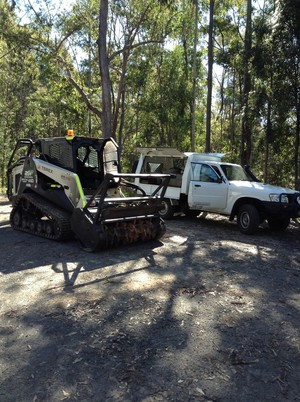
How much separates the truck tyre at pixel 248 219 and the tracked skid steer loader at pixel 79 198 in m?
2.54

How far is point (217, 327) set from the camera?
4250 mm

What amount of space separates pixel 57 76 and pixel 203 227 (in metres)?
13.1

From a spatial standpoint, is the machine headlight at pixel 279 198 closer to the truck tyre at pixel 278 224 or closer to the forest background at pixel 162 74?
the truck tyre at pixel 278 224

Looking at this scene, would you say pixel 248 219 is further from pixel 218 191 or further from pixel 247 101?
pixel 247 101

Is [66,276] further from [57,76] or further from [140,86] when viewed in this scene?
[140,86]

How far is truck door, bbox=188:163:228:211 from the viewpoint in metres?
10.7

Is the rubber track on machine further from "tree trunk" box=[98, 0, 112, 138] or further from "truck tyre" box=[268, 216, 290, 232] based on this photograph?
"tree trunk" box=[98, 0, 112, 138]

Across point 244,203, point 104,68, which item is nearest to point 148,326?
point 244,203

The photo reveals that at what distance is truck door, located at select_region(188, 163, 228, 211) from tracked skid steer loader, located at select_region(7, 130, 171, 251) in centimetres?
205

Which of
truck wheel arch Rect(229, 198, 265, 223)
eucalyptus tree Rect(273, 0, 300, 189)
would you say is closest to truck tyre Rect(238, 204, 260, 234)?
truck wheel arch Rect(229, 198, 265, 223)

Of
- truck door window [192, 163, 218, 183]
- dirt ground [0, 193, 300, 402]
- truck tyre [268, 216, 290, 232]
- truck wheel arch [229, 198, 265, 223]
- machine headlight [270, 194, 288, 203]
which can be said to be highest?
truck door window [192, 163, 218, 183]

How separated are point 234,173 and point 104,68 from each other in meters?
8.91

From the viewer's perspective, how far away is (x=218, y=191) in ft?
35.3

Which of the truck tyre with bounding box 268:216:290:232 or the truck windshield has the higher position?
the truck windshield
